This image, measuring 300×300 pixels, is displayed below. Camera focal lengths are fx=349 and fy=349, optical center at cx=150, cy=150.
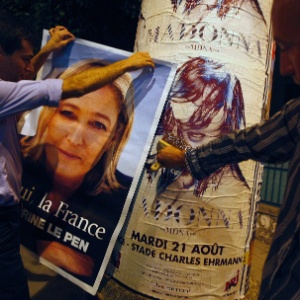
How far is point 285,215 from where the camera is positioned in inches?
49.6

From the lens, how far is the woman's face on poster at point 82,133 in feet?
6.81

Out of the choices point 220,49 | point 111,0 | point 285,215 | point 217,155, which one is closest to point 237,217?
point 217,155

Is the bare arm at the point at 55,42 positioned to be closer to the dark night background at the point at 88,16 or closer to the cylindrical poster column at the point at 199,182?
the cylindrical poster column at the point at 199,182

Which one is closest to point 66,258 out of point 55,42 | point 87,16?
point 55,42

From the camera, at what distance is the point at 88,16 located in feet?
18.5

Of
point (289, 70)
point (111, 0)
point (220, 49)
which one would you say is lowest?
point (289, 70)

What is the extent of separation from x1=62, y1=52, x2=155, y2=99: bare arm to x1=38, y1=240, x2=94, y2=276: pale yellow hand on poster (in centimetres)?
91

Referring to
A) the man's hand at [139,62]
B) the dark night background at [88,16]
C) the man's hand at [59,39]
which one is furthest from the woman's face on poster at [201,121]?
the dark night background at [88,16]

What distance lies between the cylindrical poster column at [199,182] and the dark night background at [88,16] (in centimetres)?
372

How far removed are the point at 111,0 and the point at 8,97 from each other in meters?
4.56

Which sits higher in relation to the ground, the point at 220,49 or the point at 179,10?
the point at 179,10

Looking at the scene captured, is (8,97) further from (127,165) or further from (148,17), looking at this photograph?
(148,17)

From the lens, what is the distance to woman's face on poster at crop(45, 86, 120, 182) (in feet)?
6.81

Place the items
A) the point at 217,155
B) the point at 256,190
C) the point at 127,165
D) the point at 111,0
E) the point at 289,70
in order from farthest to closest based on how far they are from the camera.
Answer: the point at 111,0 < the point at 256,190 < the point at 127,165 < the point at 217,155 < the point at 289,70
